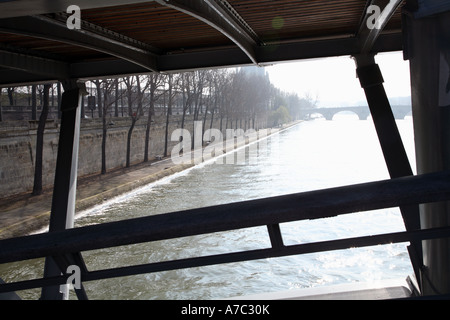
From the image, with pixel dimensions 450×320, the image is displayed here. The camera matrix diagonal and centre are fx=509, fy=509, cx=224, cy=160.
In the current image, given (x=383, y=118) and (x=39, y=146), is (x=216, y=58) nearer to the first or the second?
(x=383, y=118)

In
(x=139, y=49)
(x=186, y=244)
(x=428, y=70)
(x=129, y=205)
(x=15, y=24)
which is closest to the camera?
(x=428, y=70)

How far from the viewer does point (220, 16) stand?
4.93 meters

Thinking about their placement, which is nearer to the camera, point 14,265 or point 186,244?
point 14,265

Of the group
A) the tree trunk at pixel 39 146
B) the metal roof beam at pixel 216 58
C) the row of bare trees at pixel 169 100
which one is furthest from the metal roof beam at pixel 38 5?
the tree trunk at pixel 39 146

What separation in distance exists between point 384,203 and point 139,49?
17.9 feet

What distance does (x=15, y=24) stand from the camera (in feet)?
14.8

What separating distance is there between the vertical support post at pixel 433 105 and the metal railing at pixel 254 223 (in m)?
1.39

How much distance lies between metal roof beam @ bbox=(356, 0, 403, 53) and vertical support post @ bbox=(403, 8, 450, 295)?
3.13 ft

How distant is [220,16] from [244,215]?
3.70m

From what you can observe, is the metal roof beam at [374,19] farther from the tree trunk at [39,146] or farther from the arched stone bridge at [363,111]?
the arched stone bridge at [363,111]

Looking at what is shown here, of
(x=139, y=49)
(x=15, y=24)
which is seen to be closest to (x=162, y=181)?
(x=139, y=49)

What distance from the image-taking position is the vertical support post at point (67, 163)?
6820mm
